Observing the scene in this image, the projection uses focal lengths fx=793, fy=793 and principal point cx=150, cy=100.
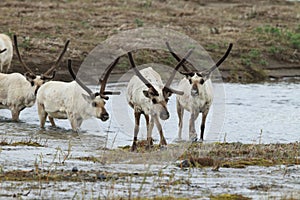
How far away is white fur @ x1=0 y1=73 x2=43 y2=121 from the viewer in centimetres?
1694

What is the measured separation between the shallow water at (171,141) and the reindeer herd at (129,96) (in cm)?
42

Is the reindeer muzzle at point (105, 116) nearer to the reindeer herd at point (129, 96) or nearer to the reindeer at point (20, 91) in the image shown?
the reindeer herd at point (129, 96)

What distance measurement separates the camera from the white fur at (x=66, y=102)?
1472cm

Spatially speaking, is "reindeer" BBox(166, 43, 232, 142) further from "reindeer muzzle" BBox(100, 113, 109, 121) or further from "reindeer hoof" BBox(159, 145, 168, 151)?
"reindeer hoof" BBox(159, 145, 168, 151)

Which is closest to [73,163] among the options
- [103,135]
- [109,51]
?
[103,135]

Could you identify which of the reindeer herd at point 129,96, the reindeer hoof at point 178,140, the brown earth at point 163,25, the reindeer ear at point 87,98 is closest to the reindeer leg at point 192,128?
the reindeer herd at point 129,96

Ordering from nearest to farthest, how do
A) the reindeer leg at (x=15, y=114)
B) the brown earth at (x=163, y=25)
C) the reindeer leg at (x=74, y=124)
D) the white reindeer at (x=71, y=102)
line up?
the white reindeer at (x=71, y=102)
the reindeer leg at (x=74, y=124)
the reindeer leg at (x=15, y=114)
the brown earth at (x=163, y=25)

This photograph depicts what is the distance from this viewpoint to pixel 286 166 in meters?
10.6

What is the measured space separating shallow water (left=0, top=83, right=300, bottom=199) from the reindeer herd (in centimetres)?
42

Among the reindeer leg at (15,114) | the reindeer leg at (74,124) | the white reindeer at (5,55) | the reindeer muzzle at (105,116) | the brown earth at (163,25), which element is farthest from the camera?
the brown earth at (163,25)

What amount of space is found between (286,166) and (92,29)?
64.7 ft

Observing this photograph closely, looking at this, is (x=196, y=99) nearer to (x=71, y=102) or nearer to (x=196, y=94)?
(x=196, y=94)

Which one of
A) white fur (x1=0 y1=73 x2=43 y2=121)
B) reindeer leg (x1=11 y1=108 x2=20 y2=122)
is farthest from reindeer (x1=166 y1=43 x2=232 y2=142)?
reindeer leg (x1=11 y1=108 x2=20 y2=122)

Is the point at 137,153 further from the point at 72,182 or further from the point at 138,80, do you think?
the point at 72,182
